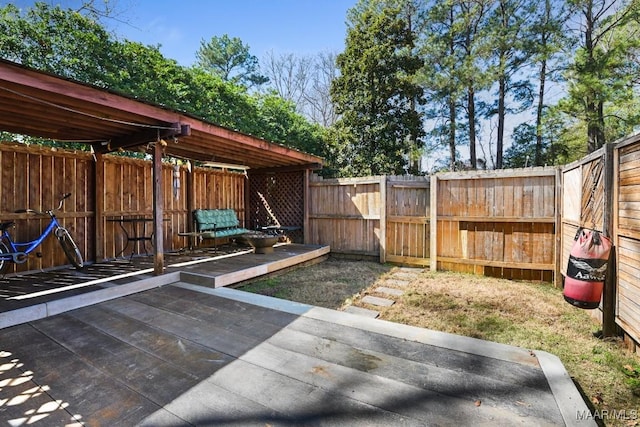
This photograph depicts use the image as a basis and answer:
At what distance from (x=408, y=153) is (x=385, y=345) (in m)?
8.90

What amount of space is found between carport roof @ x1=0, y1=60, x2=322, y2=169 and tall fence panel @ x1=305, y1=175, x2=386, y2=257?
50.7 inches

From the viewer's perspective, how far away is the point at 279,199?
24.8 feet

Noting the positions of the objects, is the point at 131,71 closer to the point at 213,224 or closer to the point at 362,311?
the point at 213,224

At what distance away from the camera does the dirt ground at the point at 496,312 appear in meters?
2.12

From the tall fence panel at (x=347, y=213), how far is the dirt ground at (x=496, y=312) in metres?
0.69

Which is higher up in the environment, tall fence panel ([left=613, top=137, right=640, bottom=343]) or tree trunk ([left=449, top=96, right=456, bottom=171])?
tree trunk ([left=449, top=96, right=456, bottom=171])

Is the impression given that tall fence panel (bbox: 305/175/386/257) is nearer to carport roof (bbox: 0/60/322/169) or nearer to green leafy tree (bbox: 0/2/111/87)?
carport roof (bbox: 0/60/322/169)

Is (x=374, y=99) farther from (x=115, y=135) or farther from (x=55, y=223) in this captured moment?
(x=55, y=223)

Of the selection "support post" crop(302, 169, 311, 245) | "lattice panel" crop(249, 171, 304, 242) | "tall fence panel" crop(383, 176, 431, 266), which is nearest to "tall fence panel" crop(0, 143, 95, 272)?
"lattice panel" crop(249, 171, 304, 242)

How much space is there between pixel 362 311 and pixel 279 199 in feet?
14.8

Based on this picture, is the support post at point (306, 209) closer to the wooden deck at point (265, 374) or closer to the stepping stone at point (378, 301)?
the stepping stone at point (378, 301)

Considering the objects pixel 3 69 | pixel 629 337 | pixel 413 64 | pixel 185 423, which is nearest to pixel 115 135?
pixel 3 69

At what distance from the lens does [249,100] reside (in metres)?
12.3

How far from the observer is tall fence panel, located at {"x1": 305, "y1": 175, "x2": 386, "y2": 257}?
6.21 meters
